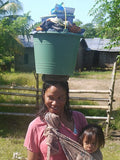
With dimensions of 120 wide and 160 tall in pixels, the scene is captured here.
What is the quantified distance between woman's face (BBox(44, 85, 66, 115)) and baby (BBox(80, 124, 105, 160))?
10.4 inches

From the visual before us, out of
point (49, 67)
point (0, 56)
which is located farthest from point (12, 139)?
point (49, 67)

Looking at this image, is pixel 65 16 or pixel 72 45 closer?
pixel 65 16

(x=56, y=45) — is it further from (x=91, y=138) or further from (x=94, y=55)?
(x=94, y=55)

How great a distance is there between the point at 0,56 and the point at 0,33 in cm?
64

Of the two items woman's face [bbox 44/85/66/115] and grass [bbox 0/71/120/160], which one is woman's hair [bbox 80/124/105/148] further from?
grass [bbox 0/71/120/160]

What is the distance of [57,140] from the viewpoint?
1254 mm

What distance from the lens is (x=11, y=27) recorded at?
5020 millimetres

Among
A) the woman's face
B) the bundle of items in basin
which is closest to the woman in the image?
the woman's face

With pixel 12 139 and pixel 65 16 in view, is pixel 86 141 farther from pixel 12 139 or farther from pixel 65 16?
pixel 12 139

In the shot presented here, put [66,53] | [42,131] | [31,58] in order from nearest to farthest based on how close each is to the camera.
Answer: [42,131] < [66,53] < [31,58]

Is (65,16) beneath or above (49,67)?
above

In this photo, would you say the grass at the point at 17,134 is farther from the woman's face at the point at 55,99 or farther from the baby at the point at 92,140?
the woman's face at the point at 55,99

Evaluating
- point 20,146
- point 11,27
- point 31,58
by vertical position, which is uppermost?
point 11,27

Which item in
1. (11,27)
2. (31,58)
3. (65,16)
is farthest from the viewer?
(31,58)
